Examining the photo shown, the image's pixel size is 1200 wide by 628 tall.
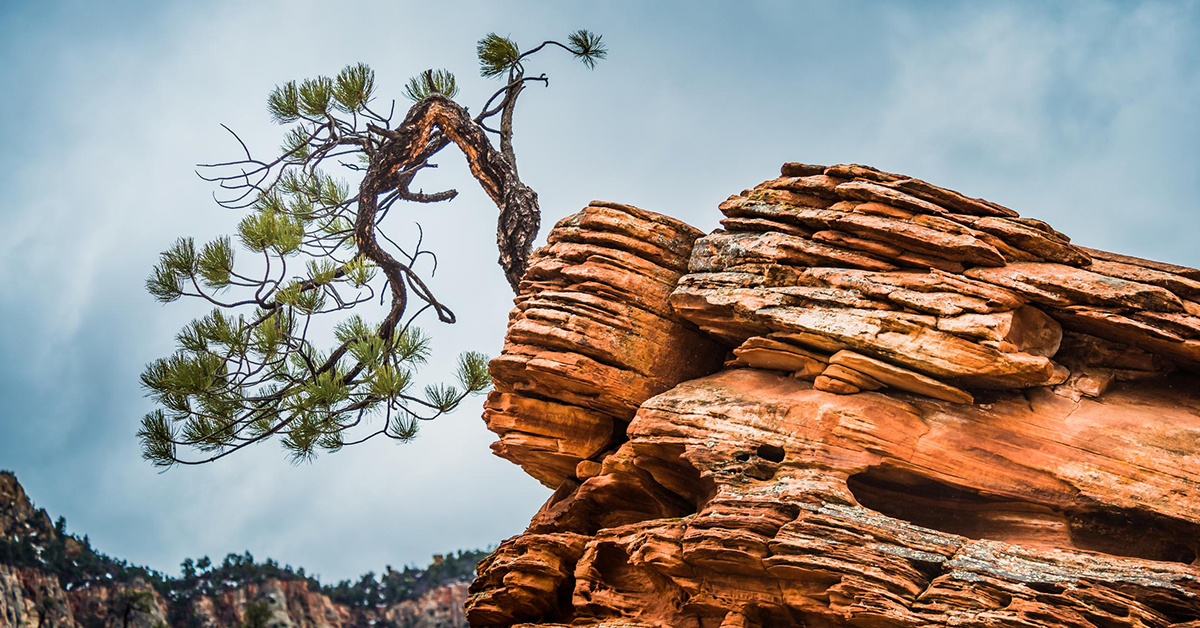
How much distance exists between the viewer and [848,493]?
24.9ft

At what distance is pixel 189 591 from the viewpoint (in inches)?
731

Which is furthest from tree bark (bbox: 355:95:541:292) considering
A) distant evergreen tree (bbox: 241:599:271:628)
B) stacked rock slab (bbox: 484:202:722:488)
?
distant evergreen tree (bbox: 241:599:271:628)

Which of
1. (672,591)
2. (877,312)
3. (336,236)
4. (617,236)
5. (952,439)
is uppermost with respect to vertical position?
(336,236)

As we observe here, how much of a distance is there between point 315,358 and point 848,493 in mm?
7402

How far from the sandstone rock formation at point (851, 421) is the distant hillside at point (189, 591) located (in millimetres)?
9387

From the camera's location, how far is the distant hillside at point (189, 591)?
1619 cm

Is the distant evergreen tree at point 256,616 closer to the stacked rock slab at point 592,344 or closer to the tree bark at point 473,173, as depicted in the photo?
the tree bark at point 473,173

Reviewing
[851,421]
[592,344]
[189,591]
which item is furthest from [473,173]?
[189,591]

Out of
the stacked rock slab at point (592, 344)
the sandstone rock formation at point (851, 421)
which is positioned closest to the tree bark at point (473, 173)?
the stacked rock slab at point (592, 344)

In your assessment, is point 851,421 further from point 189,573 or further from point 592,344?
point 189,573

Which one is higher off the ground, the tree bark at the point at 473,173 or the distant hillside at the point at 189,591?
the tree bark at the point at 473,173

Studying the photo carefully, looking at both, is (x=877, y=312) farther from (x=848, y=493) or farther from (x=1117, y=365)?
(x=1117, y=365)

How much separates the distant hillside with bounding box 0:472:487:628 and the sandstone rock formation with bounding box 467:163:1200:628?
9387 millimetres

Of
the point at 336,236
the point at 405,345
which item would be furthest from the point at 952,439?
the point at 336,236
